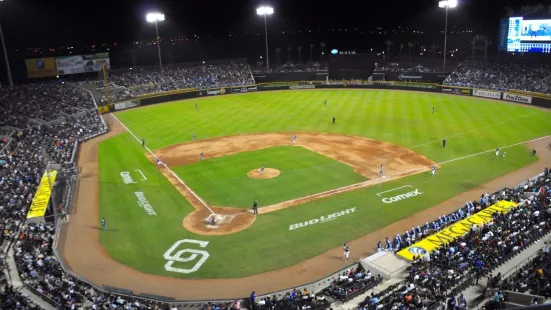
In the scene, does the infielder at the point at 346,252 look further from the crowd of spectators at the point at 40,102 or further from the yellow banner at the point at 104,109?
the yellow banner at the point at 104,109

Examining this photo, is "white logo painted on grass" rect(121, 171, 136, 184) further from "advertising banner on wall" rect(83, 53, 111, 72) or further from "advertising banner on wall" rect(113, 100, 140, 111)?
"advertising banner on wall" rect(83, 53, 111, 72)

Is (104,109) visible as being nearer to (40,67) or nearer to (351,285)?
(40,67)

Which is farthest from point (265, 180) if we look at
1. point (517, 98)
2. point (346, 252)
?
point (517, 98)

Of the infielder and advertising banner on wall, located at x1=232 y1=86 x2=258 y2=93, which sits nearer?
the infielder

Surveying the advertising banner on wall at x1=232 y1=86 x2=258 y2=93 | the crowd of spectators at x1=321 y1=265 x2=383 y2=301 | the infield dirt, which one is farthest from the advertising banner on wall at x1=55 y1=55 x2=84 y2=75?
the crowd of spectators at x1=321 y1=265 x2=383 y2=301

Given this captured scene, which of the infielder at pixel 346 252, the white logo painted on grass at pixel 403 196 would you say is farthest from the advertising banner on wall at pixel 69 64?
the infielder at pixel 346 252

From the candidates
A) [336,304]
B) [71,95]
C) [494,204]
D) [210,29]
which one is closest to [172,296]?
[336,304]
